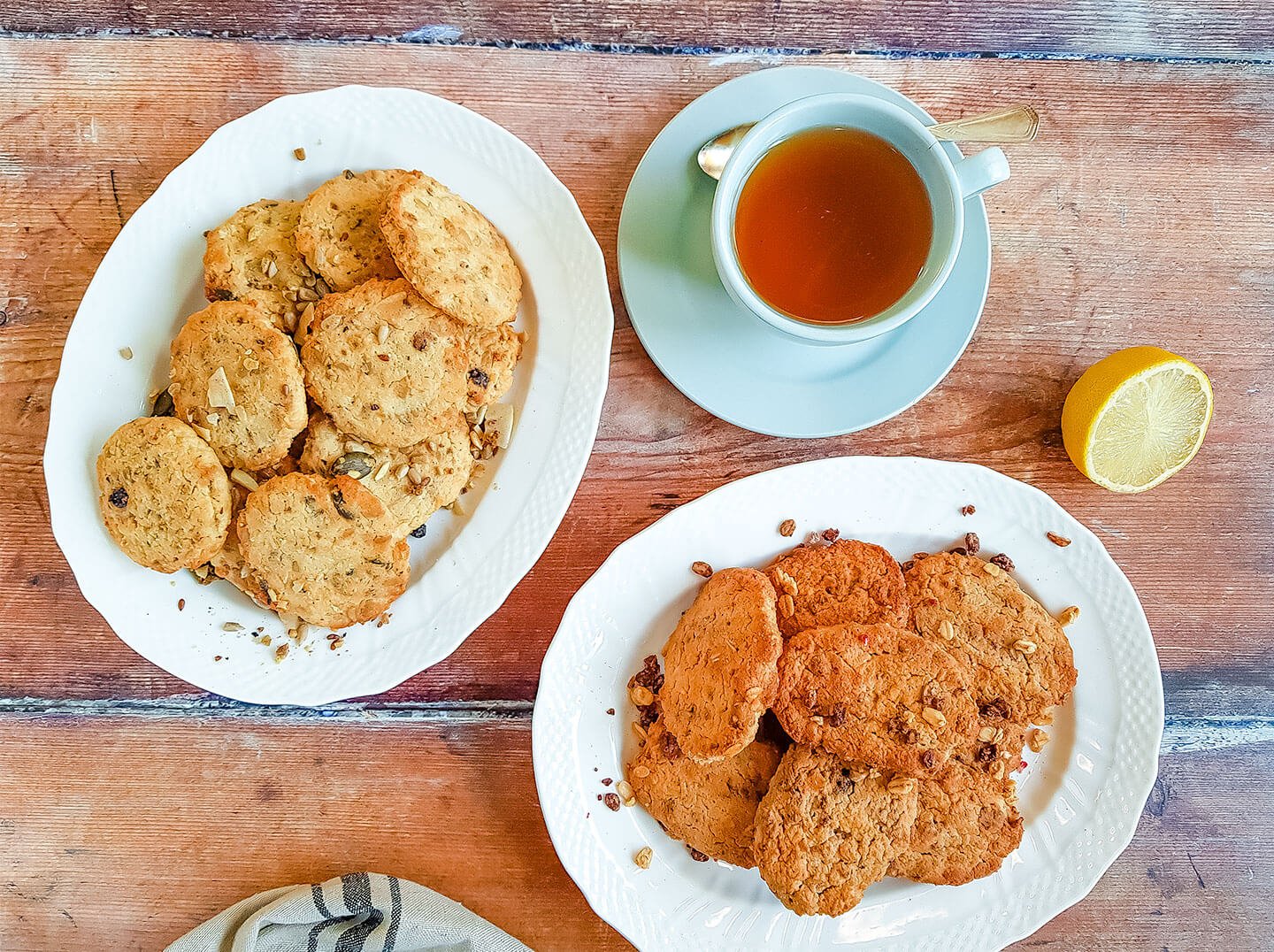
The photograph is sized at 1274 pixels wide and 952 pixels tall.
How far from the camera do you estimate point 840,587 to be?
4.32 ft

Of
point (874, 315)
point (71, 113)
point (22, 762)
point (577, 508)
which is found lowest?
point (22, 762)

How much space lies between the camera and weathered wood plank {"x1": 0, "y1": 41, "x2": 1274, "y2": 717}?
4.65ft

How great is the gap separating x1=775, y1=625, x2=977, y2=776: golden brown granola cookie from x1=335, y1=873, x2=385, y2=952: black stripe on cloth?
2.46ft

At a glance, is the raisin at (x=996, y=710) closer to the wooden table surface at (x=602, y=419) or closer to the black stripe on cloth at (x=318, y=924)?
the wooden table surface at (x=602, y=419)

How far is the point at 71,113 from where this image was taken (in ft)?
4.66

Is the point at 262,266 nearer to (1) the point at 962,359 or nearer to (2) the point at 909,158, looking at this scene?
(2) the point at 909,158

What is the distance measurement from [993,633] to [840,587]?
0.25 m

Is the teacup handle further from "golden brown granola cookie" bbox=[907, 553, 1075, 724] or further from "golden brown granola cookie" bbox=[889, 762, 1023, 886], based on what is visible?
"golden brown granola cookie" bbox=[889, 762, 1023, 886]

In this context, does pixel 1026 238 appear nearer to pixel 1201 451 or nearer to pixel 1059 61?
pixel 1059 61

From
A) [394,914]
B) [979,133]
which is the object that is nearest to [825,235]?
[979,133]

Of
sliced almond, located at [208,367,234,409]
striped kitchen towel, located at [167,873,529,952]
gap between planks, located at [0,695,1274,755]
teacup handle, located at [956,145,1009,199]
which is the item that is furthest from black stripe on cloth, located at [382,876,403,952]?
teacup handle, located at [956,145,1009,199]

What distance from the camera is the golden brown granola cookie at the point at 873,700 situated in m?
1.23

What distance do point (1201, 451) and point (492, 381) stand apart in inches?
47.0

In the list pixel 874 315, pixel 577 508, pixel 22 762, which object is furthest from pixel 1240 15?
pixel 22 762
